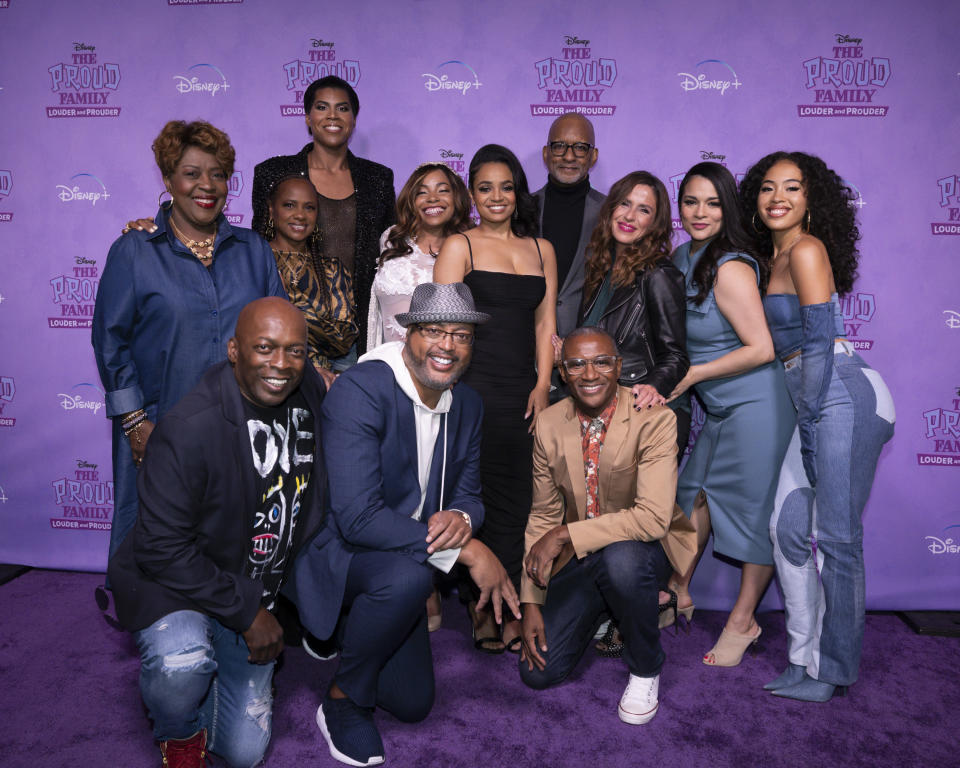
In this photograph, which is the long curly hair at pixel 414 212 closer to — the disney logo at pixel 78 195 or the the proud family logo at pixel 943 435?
the disney logo at pixel 78 195

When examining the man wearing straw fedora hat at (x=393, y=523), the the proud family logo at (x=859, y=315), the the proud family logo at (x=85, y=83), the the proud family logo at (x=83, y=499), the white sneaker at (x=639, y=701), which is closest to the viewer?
the man wearing straw fedora hat at (x=393, y=523)

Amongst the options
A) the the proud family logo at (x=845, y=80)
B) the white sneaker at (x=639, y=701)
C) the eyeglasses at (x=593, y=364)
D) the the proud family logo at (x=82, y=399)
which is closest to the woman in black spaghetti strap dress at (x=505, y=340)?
the eyeglasses at (x=593, y=364)

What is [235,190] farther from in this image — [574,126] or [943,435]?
[943,435]

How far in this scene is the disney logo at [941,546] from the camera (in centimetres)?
366

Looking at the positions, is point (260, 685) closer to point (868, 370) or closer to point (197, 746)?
point (197, 746)

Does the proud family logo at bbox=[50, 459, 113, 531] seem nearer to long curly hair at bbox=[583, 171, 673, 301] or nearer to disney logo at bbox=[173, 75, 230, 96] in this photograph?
disney logo at bbox=[173, 75, 230, 96]

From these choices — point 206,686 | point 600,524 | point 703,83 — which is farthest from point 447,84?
point 206,686

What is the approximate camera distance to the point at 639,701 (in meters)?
2.50

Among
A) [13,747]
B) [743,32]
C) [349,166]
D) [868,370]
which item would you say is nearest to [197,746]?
[13,747]

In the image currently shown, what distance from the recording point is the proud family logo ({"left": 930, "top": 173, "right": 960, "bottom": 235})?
3479 mm

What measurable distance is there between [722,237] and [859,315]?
3.89ft

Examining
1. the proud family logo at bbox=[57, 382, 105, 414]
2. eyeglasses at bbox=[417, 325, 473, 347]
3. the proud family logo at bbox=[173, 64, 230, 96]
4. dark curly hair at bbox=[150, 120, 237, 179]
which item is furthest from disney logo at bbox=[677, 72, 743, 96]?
the proud family logo at bbox=[57, 382, 105, 414]

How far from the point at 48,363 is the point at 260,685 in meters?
2.73

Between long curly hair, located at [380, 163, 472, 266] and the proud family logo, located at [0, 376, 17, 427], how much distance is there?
2558 millimetres
